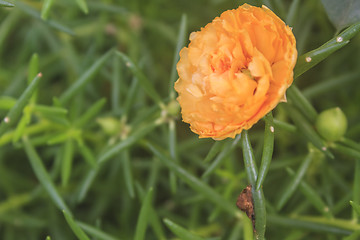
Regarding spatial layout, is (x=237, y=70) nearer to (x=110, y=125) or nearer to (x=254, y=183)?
(x=254, y=183)

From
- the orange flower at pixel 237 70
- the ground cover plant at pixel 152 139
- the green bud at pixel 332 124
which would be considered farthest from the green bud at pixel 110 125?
the green bud at pixel 332 124

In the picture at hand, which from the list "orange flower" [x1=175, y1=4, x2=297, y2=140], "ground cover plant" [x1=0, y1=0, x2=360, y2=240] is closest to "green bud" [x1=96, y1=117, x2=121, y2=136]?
"ground cover plant" [x1=0, y1=0, x2=360, y2=240]

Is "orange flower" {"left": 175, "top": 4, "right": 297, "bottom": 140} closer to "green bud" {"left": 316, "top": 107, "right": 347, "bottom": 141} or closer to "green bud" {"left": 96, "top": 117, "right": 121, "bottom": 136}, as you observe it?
"green bud" {"left": 316, "top": 107, "right": 347, "bottom": 141}

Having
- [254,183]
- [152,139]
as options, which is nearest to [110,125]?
[152,139]

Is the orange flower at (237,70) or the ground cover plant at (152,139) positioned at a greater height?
the orange flower at (237,70)

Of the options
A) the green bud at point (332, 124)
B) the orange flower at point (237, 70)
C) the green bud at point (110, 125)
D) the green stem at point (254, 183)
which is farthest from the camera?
→ the green bud at point (110, 125)

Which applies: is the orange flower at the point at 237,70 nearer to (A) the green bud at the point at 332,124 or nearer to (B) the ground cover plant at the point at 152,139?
(B) the ground cover plant at the point at 152,139
